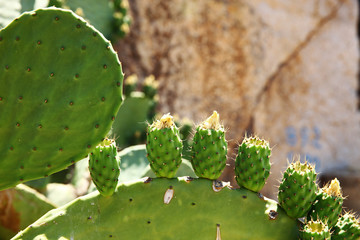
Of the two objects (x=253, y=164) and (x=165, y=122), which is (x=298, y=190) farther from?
(x=165, y=122)

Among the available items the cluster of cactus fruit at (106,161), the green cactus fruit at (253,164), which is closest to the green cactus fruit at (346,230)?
the cluster of cactus fruit at (106,161)

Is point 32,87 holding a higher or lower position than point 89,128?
higher

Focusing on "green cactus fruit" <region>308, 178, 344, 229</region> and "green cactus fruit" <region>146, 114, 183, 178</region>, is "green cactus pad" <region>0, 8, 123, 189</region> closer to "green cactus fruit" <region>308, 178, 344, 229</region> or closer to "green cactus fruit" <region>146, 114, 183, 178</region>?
"green cactus fruit" <region>146, 114, 183, 178</region>

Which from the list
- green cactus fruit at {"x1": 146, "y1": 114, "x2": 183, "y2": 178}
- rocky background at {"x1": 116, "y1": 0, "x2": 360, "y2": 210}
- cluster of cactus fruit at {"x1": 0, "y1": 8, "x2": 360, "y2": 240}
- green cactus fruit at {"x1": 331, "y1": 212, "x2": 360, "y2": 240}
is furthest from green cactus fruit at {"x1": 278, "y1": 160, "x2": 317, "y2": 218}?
rocky background at {"x1": 116, "y1": 0, "x2": 360, "y2": 210}

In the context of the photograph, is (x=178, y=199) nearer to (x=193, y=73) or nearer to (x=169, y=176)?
(x=169, y=176)

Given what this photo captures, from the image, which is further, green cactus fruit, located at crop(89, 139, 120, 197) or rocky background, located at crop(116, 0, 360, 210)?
rocky background, located at crop(116, 0, 360, 210)

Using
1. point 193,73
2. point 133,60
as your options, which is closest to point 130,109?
point 133,60

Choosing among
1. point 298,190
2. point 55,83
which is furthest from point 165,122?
point 298,190
